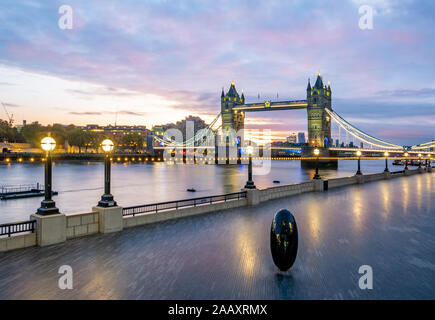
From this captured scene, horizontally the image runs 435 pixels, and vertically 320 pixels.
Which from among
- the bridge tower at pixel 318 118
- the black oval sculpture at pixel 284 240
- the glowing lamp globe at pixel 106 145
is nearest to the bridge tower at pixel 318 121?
the bridge tower at pixel 318 118

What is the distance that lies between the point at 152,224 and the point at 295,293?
832 centimetres

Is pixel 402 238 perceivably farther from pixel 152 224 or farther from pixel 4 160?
pixel 4 160

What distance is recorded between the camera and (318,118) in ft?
536

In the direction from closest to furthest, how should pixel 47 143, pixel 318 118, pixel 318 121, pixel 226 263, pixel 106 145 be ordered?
pixel 226 263 < pixel 47 143 < pixel 106 145 < pixel 318 121 < pixel 318 118

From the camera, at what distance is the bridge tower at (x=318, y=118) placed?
159 meters

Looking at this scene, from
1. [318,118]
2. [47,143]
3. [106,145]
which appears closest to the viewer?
[47,143]

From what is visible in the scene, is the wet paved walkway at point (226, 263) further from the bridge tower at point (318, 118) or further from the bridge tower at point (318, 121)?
the bridge tower at point (318, 118)

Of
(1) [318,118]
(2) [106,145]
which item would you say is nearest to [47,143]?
(2) [106,145]

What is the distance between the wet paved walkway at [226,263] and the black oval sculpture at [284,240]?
1.21ft

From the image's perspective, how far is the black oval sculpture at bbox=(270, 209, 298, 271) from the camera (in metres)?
8.70

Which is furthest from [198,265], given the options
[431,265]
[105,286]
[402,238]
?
[402,238]

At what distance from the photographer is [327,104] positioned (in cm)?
17175

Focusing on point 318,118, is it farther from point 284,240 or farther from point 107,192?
point 284,240

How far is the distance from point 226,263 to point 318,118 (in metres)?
164
